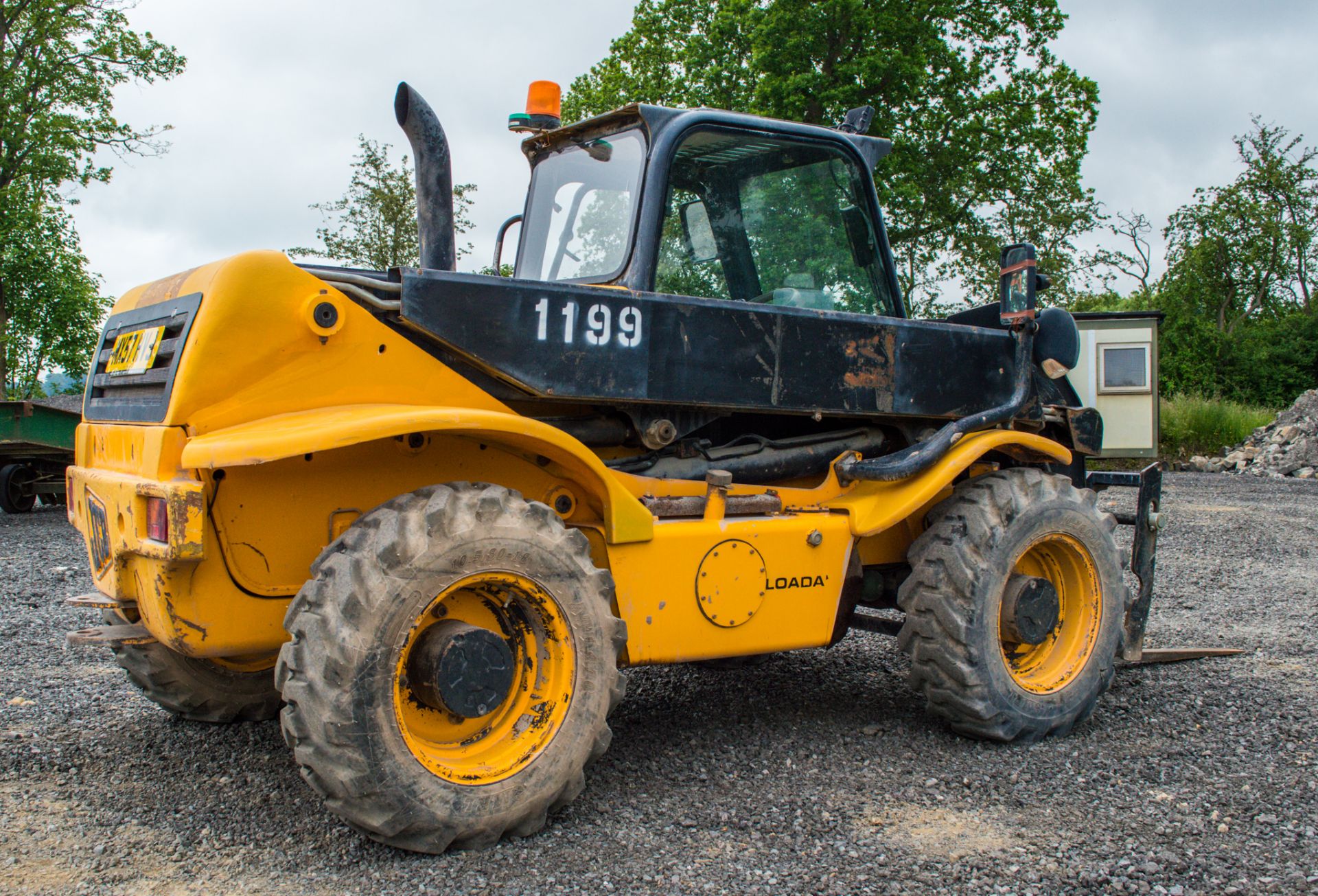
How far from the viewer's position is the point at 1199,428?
961 inches

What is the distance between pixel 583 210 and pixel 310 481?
176cm

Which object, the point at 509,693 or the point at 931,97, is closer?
the point at 509,693

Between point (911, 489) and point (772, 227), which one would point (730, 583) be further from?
point (772, 227)

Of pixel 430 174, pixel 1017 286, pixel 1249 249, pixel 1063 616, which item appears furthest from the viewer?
pixel 1249 249

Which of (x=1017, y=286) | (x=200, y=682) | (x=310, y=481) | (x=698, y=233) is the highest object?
(x=698, y=233)

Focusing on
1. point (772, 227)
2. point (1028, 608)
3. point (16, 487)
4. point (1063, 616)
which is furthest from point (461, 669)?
point (16, 487)

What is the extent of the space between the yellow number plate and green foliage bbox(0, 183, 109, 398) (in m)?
21.2

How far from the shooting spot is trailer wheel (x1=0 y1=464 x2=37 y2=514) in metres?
13.5

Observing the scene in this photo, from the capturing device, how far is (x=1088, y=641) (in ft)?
16.3

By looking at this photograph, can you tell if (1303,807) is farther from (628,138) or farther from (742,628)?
(628,138)

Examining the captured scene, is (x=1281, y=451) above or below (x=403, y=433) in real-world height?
below

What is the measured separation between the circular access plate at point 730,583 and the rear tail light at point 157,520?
175 centimetres

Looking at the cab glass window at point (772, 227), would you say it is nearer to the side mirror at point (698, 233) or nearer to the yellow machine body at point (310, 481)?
the side mirror at point (698, 233)

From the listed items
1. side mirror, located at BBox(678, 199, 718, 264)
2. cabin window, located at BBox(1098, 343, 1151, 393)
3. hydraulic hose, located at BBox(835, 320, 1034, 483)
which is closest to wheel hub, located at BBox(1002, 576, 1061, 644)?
hydraulic hose, located at BBox(835, 320, 1034, 483)
